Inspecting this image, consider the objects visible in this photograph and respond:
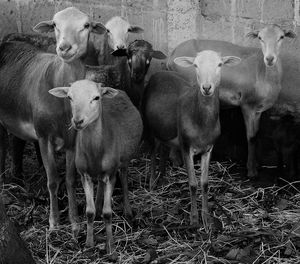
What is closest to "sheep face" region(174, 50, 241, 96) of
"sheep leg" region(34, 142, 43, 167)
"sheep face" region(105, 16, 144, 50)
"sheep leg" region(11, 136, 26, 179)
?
"sheep face" region(105, 16, 144, 50)

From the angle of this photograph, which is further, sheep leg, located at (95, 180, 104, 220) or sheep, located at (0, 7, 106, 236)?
sheep leg, located at (95, 180, 104, 220)

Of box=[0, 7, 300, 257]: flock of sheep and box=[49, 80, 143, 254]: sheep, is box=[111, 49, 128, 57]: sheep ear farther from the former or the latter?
box=[49, 80, 143, 254]: sheep

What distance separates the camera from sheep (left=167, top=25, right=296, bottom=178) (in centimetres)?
816

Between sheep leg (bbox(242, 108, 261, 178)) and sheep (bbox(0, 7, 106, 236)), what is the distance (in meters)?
2.09

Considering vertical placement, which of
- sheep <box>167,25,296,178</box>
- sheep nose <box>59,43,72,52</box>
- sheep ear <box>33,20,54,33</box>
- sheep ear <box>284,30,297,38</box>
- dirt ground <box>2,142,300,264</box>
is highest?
sheep ear <box>33,20,54,33</box>

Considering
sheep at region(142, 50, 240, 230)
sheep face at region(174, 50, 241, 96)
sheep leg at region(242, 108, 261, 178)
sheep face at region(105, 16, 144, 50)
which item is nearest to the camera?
sheep face at region(174, 50, 241, 96)

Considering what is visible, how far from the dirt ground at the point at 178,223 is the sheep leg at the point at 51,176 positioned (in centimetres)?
11

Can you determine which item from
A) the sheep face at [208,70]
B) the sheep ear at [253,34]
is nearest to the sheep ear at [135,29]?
the sheep ear at [253,34]

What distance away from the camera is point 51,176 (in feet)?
23.0

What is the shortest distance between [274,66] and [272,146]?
0.89 metres

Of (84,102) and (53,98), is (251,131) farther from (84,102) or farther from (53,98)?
(84,102)

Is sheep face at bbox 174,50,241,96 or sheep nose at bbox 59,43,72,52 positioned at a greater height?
sheep nose at bbox 59,43,72,52

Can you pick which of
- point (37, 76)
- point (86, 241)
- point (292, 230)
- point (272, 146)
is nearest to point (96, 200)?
point (86, 241)

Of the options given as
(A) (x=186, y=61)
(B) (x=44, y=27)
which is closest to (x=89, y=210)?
(A) (x=186, y=61)
